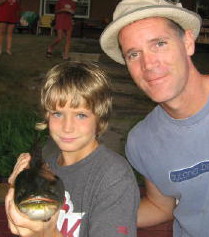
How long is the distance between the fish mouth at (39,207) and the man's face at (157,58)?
1.13 metres

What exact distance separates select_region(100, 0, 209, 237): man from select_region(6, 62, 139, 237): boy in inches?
10.9

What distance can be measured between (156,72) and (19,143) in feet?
11.8

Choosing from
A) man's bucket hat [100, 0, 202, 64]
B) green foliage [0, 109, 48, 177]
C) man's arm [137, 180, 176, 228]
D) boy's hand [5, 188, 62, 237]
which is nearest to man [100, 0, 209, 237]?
man's bucket hat [100, 0, 202, 64]

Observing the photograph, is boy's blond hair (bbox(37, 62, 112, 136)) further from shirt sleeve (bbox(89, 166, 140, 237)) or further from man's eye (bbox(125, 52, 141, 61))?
shirt sleeve (bbox(89, 166, 140, 237))

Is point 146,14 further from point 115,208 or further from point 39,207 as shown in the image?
point 39,207

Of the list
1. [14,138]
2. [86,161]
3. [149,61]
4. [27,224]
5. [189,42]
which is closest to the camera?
[27,224]

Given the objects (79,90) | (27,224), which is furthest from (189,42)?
(27,224)

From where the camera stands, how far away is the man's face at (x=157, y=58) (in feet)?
8.32

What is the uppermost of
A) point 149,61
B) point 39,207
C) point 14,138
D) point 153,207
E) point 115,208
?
point 149,61

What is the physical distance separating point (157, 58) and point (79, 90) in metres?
0.48

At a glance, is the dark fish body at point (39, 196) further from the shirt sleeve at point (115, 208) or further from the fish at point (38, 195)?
the shirt sleeve at point (115, 208)

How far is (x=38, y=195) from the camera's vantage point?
1.57 meters

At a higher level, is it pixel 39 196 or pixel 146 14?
pixel 146 14

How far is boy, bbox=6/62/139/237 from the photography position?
6.75ft
